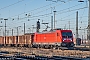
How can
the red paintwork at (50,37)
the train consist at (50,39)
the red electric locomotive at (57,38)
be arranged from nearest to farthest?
the red electric locomotive at (57,38)
the train consist at (50,39)
the red paintwork at (50,37)

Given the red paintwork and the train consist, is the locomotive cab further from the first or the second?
the red paintwork

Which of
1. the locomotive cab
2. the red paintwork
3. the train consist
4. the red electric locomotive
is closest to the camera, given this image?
the locomotive cab

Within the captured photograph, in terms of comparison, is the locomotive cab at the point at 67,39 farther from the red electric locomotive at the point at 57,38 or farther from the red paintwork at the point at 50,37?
the red paintwork at the point at 50,37

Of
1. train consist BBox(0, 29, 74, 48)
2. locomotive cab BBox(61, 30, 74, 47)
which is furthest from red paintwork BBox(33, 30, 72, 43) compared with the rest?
locomotive cab BBox(61, 30, 74, 47)

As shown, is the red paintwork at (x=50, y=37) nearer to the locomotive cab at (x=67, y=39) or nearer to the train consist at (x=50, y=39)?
the train consist at (x=50, y=39)

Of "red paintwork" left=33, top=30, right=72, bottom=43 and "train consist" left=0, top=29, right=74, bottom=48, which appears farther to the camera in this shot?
"red paintwork" left=33, top=30, right=72, bottom=43

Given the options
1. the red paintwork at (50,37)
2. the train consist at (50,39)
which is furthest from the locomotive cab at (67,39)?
the red paintwork at (50,37)

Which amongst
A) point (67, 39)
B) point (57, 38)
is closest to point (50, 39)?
point (57, 38)

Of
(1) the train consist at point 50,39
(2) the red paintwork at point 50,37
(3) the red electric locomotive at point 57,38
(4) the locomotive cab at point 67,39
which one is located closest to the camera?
(4) the locomotive cab at point 67,39

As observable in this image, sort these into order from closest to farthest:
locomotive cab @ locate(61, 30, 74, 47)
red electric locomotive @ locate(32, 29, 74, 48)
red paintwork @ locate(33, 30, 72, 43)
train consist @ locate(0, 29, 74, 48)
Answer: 1. locomotive cab @ locate(61, 30, 74, 47)
2. red electric locomotive @ locate(32, 29, 74, 48)
3. train consist @ locate(0, 29, 74, 48)
4. red paintwork @ locate(33, 30, 72, 43)

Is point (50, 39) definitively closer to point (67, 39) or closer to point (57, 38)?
point (57, 38)

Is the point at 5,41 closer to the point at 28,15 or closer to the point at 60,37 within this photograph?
the point at 28,15

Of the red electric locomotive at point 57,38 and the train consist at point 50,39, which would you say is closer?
the red electric locomotive at point 57,38

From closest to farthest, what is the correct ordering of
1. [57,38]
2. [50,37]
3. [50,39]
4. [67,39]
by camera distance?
[67,39] < [57,38] < [50,37] < [50,39]
